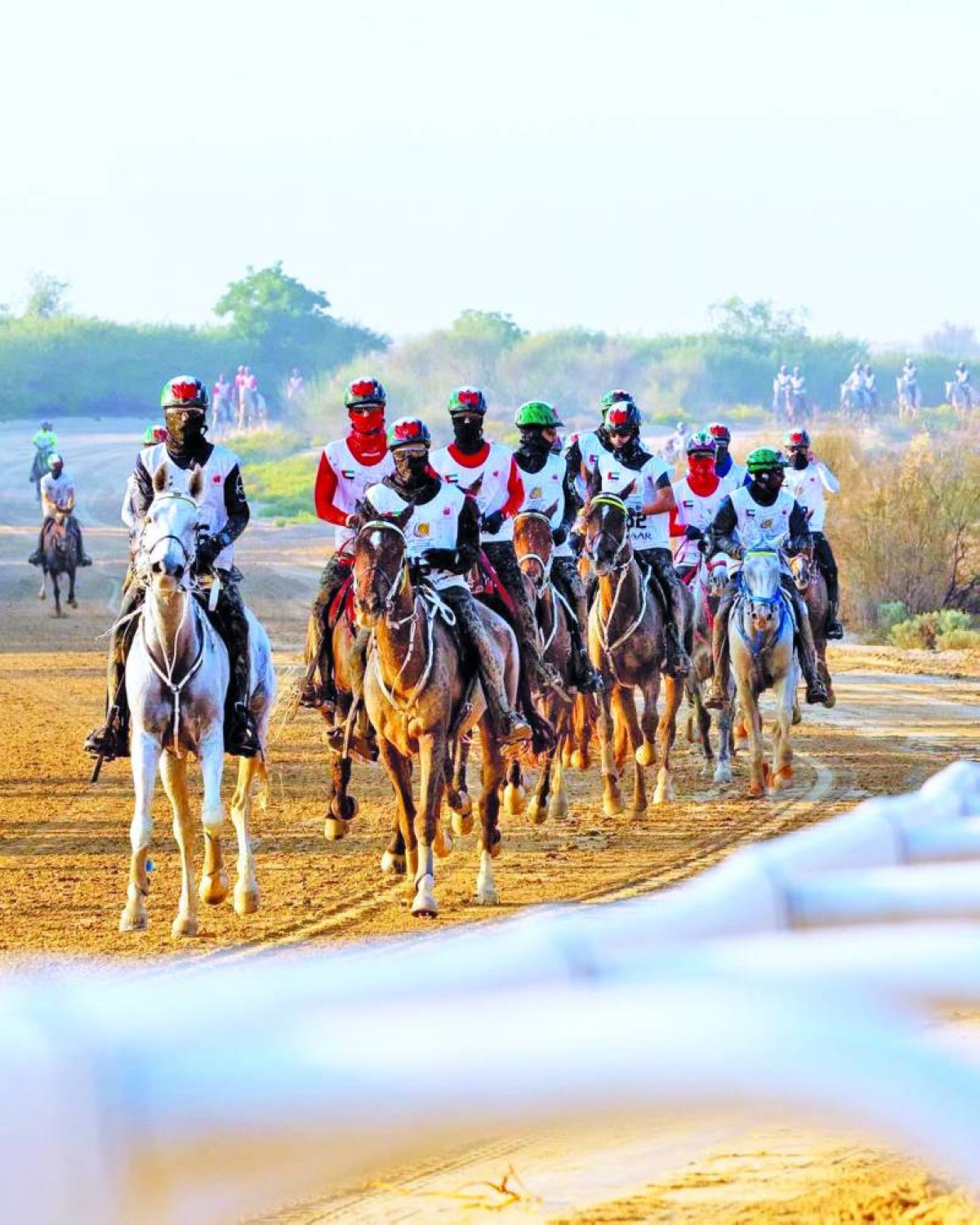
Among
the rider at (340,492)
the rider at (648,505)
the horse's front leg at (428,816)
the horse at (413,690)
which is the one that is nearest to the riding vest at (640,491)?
the rider at (648,505)

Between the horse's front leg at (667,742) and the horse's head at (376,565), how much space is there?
5382 millimetres

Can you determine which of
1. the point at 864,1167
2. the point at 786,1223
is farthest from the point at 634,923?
the point at 864,1167

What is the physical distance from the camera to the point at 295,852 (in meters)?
14.1

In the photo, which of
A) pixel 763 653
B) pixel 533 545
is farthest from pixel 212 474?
pixel 763 653

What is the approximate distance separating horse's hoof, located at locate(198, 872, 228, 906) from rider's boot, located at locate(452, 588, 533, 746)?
171 centimetres

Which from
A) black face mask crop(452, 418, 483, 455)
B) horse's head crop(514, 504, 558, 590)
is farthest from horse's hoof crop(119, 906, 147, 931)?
horse's head crop(514, 504, 558, 590)

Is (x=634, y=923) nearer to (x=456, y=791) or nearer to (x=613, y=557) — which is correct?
(x=456, y=791)

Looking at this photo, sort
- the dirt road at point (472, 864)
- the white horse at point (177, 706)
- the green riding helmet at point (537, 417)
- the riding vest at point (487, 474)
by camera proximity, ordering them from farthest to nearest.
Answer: the green riding helmet at point (537, 417), the riding vest at point (487, 474), the white horse at point (177, 706), the dirt road at point (472, 864)

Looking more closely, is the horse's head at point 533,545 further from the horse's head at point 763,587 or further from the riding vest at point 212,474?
the riding vest at point 212,474

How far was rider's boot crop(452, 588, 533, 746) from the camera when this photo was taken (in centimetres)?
1218

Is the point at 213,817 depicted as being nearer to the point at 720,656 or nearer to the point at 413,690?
the point at 413,690

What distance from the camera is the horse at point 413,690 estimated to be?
11.3 meters

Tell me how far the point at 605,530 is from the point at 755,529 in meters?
2.24

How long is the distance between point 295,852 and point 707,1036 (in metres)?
11.2
